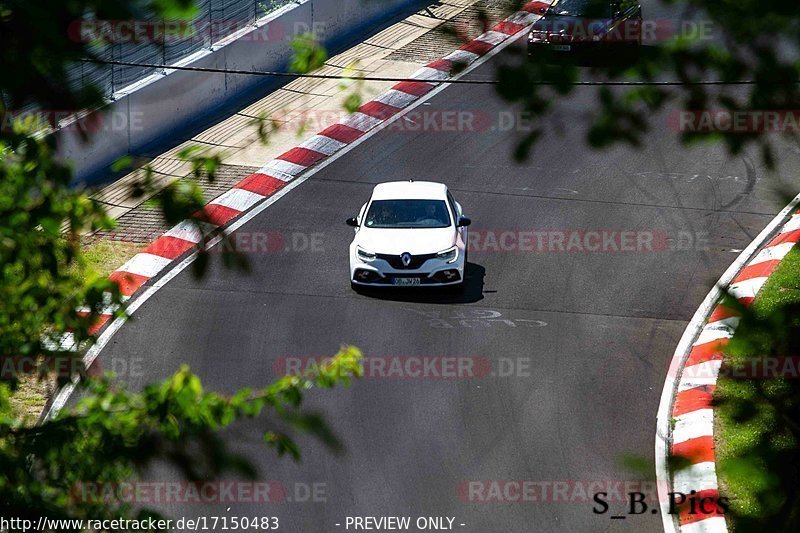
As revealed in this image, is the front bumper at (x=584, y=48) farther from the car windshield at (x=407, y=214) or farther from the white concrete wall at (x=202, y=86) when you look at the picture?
the white concrete wall at (x=202, y=86)

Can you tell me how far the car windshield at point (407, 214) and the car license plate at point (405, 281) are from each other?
0.88 m

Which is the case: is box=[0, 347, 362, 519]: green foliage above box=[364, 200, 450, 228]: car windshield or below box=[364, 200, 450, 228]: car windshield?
above

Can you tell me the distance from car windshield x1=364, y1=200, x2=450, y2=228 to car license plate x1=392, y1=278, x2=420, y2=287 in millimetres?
878

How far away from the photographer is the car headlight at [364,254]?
14.9 metres

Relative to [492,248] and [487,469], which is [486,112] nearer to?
[492,248]

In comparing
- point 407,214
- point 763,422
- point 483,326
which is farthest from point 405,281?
point 763,422

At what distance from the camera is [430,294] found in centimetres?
1526

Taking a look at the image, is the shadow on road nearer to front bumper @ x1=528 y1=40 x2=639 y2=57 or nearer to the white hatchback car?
the white hatchback car

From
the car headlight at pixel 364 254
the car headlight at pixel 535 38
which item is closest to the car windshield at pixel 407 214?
the car headlight at pixel 364 254

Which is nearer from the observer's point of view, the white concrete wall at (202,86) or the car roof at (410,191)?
the car roof at (410,191)

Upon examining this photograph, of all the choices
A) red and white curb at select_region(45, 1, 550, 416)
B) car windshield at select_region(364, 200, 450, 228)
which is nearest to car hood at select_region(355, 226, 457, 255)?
car windshield at select_region(364, 200, 450, 228)

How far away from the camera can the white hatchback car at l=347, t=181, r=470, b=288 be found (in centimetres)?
1493

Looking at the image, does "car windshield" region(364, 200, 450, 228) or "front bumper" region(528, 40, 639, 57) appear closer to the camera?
"front bumper" region(528, 40, 639, 57)

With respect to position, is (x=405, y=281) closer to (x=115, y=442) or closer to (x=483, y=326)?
(x=483, y=326)
